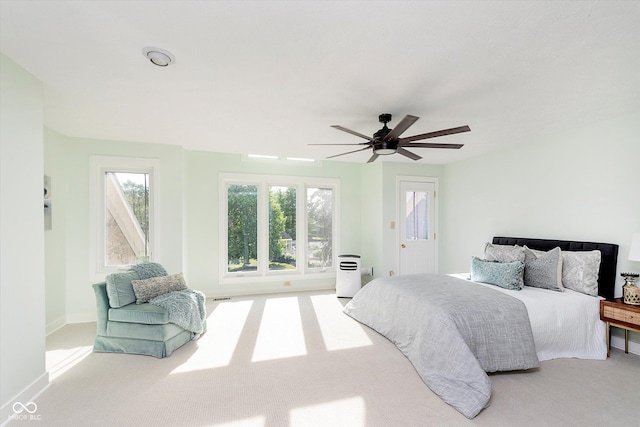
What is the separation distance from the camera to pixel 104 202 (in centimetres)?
396

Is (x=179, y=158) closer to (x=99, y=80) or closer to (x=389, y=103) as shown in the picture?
(x=99, y=80)

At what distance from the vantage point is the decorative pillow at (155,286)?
3.03m

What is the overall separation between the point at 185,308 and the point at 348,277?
279 cm

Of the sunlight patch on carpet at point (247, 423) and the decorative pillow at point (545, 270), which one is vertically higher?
the decorative pillow at point (545, 270)

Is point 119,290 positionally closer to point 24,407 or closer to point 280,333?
point 24,407

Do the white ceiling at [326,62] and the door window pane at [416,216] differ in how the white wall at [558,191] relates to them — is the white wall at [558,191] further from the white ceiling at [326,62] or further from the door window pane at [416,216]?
the door window pane at [416,216]

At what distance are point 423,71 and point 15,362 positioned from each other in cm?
361

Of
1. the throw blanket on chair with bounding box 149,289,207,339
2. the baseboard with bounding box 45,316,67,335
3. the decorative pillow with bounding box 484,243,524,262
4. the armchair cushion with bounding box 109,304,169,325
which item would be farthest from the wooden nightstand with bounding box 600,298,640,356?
the baseboard with bounding box 45,316,67,335

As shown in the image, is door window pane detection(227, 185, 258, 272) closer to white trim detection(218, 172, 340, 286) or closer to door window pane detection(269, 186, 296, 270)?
white trim detection(218, 172, 340, 286)

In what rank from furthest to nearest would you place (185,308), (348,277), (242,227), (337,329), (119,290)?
(242,227) < (348,277) < (337,329) < (185,308) < (119,290)

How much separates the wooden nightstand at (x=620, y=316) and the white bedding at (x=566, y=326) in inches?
2.4

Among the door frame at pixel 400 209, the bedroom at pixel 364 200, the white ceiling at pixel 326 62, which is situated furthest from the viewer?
the door frame at pixel 400 209

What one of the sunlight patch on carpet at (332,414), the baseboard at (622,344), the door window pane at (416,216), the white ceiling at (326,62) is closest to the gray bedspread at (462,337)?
the sunlight patch on carpet at (332,414)

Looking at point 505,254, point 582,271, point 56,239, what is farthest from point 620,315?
point 56,239
